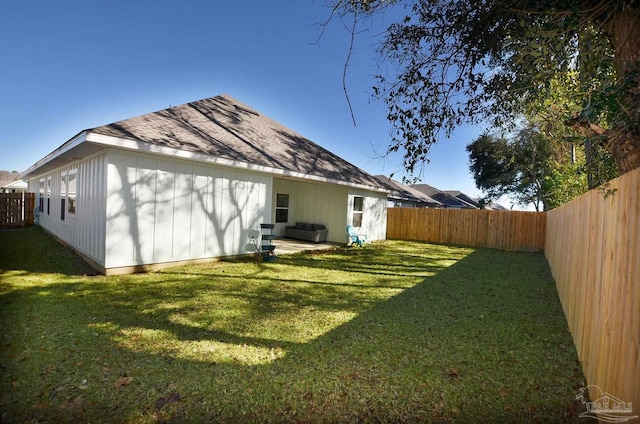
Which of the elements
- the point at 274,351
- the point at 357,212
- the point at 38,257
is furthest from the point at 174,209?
the point at 357,212

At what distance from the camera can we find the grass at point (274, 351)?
247 cm

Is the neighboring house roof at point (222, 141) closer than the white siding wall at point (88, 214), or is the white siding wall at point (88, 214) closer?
the neighboring house roof at point (222, 141)

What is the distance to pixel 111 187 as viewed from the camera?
6379mm

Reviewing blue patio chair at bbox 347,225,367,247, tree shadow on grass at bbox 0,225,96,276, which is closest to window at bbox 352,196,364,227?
blue patio chair at bbox 347,225,367,247

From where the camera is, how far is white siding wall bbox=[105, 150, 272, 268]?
6.53 meters

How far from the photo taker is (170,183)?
23.9 feet

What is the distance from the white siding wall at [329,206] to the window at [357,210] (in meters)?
0.22

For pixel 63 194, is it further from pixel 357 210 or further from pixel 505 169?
pixel 505 169

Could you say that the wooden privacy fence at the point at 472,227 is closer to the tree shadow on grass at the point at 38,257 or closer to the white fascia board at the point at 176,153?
the white fascia board at the point at 176,153

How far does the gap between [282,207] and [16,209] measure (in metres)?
12.8

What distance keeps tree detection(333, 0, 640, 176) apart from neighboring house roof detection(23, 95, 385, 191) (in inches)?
189

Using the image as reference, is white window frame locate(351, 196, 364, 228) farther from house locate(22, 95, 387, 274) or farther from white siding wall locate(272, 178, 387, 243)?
house locate(22, 95, 387, 274)

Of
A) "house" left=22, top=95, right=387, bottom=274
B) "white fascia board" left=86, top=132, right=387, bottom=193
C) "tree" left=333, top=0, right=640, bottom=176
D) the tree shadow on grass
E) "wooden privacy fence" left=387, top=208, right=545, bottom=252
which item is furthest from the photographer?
"wooden privacy fence" left=387, top=208, right=545, bottom=252

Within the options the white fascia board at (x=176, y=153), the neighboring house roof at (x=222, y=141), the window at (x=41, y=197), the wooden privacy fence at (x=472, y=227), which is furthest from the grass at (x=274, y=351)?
the window at (x=41, y=197)
